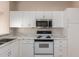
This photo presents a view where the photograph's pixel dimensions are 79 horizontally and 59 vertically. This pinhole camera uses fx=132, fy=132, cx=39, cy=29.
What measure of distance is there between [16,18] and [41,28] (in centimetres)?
103

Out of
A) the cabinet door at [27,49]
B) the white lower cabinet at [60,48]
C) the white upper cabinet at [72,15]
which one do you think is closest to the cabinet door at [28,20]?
the cabinet door at [27,49]

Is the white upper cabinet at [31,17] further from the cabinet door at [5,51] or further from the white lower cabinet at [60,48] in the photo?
the cabinet door at [5,51]

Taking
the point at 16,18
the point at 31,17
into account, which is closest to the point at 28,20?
the point at 31,17

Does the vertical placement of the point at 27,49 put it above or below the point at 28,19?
below

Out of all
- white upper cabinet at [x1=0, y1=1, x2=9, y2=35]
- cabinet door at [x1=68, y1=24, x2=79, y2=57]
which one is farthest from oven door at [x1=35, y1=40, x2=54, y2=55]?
white upper cabinet at [x1=0, y1=1, x2=9, y2=35]

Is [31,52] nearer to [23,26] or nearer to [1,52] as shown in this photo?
[23,26]

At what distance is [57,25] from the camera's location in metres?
4.89

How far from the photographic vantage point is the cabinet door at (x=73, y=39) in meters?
4.24

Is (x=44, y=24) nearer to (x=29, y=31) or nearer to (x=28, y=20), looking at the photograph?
(x=28, y=20)

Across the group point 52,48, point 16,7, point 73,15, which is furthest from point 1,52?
point 16,7

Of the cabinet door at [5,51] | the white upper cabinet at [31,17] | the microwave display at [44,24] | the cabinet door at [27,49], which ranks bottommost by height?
the cabinet door at [27,49]

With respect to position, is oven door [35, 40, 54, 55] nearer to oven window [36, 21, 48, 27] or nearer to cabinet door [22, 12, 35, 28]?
oven window [36, 21, 48, 27]

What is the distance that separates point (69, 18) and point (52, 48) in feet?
3.85

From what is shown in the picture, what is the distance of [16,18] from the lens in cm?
497
